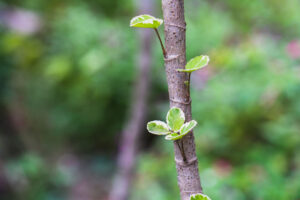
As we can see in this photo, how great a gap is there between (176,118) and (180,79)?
0.05 m

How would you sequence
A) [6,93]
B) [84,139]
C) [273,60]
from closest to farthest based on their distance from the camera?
[273,60] < [6,93] < [84,139]

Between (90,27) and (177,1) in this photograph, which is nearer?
(177,1)

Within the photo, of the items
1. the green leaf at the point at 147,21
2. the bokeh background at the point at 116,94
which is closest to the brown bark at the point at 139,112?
the bokeh background at the point at 116,94

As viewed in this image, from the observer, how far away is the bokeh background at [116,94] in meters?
2.07

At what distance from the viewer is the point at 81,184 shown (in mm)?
3570

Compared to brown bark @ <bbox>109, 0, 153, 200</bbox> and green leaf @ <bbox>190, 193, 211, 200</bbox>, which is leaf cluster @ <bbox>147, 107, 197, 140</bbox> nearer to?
green leaf @ <bbox>190, 193, 211, 200</bbox>

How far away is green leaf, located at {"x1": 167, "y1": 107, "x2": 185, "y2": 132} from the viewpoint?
→ 471 millimetres

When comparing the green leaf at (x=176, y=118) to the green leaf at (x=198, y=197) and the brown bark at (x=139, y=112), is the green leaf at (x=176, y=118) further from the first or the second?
the brown bark at (x=139, y=112)

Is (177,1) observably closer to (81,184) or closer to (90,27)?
(90,27)

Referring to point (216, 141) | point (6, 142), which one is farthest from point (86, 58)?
point (216, 141)

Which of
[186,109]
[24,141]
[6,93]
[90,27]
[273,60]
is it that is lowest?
[186,109]

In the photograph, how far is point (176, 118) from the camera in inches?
18.7

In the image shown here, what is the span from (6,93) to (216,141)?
2.07 m

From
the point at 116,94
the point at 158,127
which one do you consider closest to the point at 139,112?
the point at 116,94
